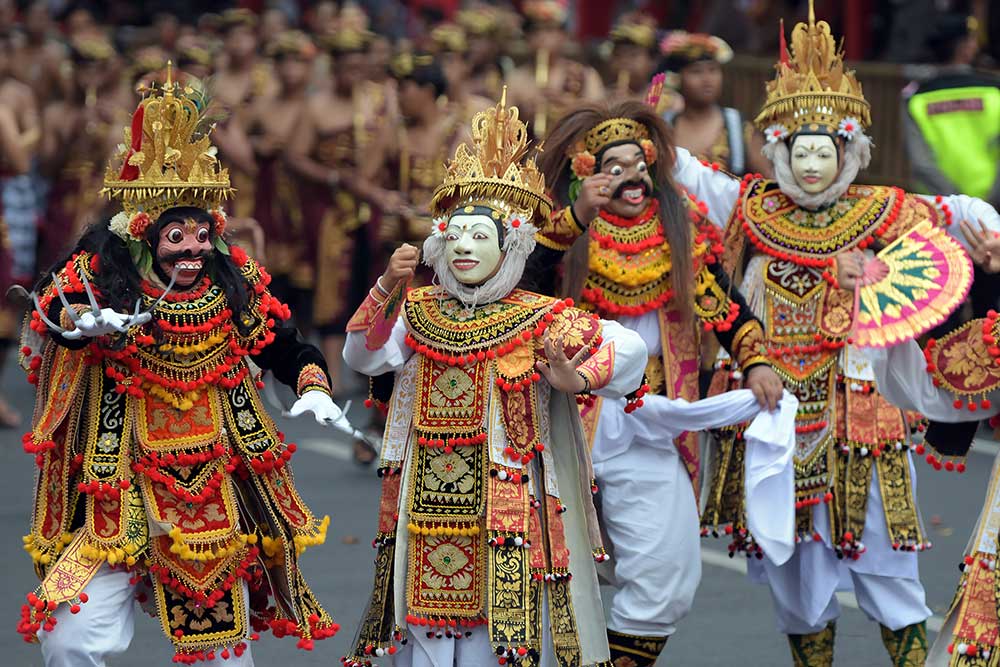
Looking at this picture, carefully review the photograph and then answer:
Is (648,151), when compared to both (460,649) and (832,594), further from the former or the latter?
(460,649)

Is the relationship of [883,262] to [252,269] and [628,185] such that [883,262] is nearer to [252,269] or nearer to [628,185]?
[628,185]

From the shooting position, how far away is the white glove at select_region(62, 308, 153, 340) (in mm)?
5484

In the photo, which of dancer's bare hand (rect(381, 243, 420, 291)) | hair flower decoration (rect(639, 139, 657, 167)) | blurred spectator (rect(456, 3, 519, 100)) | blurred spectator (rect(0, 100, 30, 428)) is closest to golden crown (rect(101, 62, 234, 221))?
dancer's bare hand (rect(381, 243, 420, 291))

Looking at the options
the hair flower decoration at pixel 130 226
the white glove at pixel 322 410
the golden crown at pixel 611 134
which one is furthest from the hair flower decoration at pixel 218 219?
the golden crown at pixel 611 134

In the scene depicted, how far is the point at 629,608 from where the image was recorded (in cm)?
661

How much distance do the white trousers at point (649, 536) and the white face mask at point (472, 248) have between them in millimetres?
1050

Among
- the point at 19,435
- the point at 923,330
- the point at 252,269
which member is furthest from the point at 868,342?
the point at 19,435

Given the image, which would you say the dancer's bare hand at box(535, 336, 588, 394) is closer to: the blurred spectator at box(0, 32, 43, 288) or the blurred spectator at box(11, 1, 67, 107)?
the blurred spectator at box(0, 32, 43, 288)

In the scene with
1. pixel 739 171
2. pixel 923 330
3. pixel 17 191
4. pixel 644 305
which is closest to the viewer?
pixel 923 330

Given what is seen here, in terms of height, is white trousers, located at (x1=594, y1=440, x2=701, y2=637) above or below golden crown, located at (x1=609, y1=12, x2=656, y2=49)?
below

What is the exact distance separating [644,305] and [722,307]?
263 mm

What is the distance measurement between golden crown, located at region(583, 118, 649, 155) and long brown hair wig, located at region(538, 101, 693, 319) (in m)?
0.02

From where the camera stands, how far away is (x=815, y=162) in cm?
688

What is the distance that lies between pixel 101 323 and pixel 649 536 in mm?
2075
